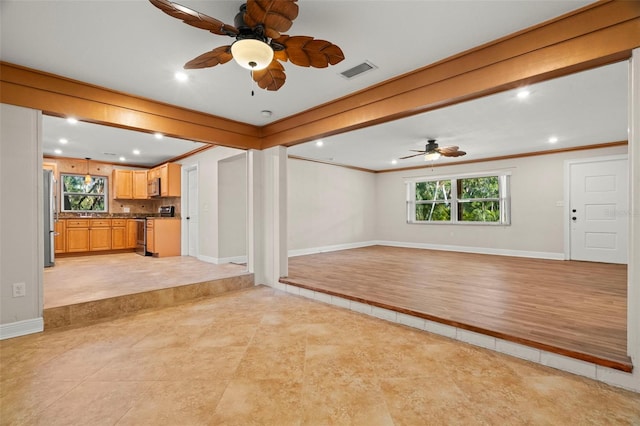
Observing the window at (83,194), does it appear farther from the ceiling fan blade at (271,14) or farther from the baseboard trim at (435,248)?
the ceiling fan blade at (271,14)

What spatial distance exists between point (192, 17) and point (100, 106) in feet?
7.41

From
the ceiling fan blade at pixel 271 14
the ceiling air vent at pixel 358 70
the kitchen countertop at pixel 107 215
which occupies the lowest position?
the kitchen countertop at pixel 107 215

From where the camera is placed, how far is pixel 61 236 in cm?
668

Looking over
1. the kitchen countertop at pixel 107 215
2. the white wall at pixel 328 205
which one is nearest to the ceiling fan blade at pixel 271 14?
the white wall at pixel 328 205

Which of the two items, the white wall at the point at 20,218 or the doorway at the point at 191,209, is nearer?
the white wall at the point at 20,218

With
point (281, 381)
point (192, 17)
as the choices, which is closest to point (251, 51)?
point (192, 17)

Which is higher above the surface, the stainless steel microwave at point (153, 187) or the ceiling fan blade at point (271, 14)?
the ceiling fan blade at point (271, 14)

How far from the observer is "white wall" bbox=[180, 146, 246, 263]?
586 cm

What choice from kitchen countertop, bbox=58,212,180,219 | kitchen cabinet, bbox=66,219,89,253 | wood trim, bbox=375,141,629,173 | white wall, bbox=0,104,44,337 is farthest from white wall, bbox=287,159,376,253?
kitchen cabinet, bbox=66,219,89,253

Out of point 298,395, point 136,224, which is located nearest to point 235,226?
point 136,224

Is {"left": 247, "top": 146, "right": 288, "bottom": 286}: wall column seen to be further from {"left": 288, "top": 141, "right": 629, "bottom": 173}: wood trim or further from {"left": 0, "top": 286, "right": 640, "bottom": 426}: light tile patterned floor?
{"left": 288, "top": 141, "right": 629, "bottom": 173}: wood trim

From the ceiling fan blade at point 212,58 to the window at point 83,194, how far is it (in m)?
7.49

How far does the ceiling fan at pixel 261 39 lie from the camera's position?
5.51 ft

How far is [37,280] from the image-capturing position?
2908 millimetres
